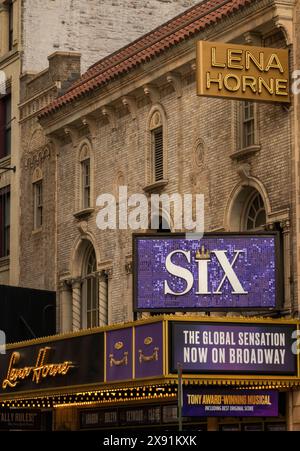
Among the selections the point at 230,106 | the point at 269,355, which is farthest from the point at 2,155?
the point at 269,355

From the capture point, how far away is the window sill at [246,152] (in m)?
29.9

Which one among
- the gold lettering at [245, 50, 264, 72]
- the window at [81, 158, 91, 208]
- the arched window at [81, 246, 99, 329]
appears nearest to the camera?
the gold lettering at [245, 50, 264, 72]

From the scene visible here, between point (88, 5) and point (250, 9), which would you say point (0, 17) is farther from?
point (250, 9)

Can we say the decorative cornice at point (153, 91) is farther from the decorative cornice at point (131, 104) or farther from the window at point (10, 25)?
the window at point (10, 25)

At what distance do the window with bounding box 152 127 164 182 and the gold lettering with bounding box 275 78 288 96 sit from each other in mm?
6511

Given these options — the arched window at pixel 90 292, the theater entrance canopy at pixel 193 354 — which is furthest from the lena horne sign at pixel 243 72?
the arched window at pixel 90 292

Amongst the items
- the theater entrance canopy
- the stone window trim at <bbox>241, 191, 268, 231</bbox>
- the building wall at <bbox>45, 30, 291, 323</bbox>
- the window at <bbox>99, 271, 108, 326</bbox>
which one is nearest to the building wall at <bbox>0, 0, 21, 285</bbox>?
the building wall at <bbox>45, 30, 291, 323</bbox>

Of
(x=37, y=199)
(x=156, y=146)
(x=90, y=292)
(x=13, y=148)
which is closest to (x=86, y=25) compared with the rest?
(x=13, y=148)

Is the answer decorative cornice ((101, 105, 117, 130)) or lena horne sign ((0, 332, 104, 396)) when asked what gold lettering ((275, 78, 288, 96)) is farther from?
decorative cornice ((101, 105, 117, 130))

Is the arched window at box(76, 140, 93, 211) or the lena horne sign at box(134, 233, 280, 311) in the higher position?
the arched window at box(76, 140, 93, 211)

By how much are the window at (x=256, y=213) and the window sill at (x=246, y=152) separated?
99 centimetres

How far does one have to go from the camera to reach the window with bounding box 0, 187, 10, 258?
44.9m

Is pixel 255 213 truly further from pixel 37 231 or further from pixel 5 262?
pixel 5 262

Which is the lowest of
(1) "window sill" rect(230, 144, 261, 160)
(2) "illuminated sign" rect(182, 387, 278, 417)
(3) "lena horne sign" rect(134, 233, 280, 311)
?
(2) "illuminated sign" rect(182, 387, 278, 417)
